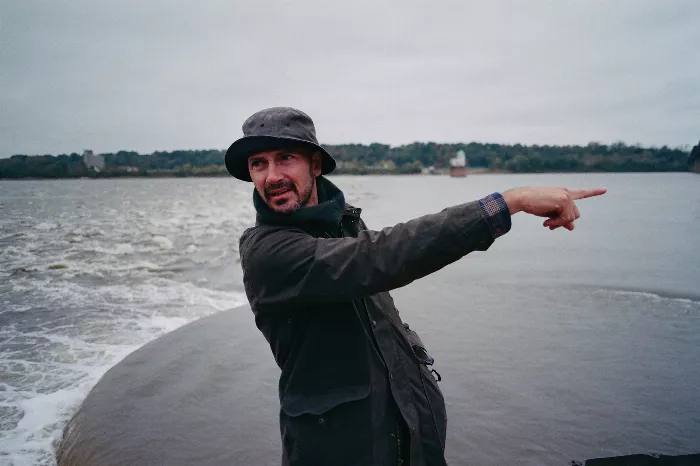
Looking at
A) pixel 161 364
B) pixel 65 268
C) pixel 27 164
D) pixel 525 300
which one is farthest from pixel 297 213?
pixel 27 164

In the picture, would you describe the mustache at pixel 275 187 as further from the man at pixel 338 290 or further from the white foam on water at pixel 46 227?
the white foam on water at pixel 46 227

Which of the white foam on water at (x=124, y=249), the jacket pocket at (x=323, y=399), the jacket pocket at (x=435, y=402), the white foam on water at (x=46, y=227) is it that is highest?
the jacket pocket at (x=323, y=399)

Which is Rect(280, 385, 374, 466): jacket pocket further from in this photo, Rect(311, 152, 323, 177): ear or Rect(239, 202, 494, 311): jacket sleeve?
Rect(311, 152, 323, 177): ear

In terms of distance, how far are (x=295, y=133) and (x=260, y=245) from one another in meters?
0.52

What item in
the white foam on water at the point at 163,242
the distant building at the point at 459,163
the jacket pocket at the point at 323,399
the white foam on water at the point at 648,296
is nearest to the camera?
the jacket pocket at the point at 323,399

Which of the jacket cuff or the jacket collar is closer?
the jacket cuff

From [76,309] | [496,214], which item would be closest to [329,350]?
[496,214]

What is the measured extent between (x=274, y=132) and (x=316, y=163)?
0.36 metres

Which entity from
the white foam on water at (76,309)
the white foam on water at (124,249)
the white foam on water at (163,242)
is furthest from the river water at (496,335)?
the white foam on water at (163,242)

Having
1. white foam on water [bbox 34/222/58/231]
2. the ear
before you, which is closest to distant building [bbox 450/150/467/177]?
white foam on water [bbox 34/222/58/231]

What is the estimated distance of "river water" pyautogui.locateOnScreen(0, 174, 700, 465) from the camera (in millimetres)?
4750

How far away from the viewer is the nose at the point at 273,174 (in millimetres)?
2145

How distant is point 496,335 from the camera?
7.48 metres

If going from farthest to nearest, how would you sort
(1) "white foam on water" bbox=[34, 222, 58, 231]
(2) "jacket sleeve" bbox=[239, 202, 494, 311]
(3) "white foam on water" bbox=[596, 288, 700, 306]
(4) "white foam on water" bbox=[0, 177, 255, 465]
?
(1) "white foam on water" bbox=[34, 222, 58, 231], (3) "white foam on water" bbox=[596, 288, 700, 306], (4) "white foam on water" bbox=[0, 177, 255, 465], (2) "jacket sleeve" bbox=[239, 202, 494, 311]
